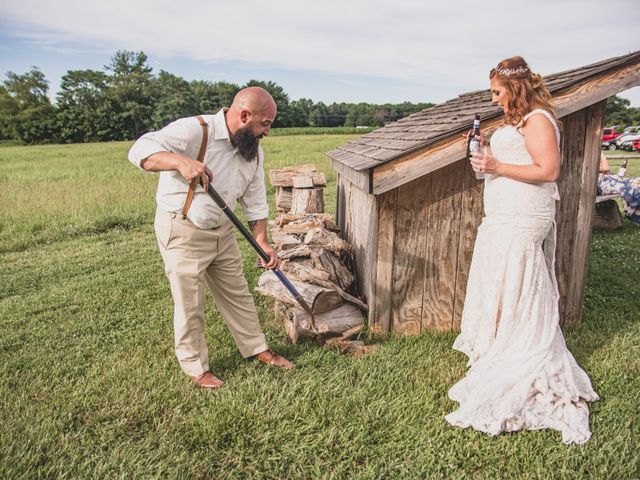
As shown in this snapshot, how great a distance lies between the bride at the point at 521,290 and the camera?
A: 314cm

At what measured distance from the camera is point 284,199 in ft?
27.5

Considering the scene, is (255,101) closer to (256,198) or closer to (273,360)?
(256,198)

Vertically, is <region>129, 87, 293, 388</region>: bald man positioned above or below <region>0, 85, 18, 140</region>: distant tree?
below

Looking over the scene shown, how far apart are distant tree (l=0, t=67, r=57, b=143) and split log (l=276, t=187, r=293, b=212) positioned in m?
63.8

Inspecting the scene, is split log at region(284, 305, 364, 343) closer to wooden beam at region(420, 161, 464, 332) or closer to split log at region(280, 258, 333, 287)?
split log at region(280, 258, 333, 287)

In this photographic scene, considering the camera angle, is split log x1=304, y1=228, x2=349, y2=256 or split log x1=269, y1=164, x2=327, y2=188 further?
split log x1=269, y1=164, x2=327, y2=188

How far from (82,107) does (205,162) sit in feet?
252

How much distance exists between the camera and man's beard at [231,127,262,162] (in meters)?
3.34

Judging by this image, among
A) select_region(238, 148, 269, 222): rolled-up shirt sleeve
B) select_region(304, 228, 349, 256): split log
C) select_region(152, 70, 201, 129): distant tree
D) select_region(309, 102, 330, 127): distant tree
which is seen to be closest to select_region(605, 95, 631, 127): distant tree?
select_region(309, 102, 330, 127): distant tree

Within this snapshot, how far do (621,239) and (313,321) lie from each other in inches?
277

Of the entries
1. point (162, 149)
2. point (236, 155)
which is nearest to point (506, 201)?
point (236, 155)

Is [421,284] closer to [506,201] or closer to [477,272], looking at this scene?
[477,272]

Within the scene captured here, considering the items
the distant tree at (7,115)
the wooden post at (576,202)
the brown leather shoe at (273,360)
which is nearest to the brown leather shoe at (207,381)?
the brown leather shoe at (273,360)

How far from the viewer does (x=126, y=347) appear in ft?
14.6
